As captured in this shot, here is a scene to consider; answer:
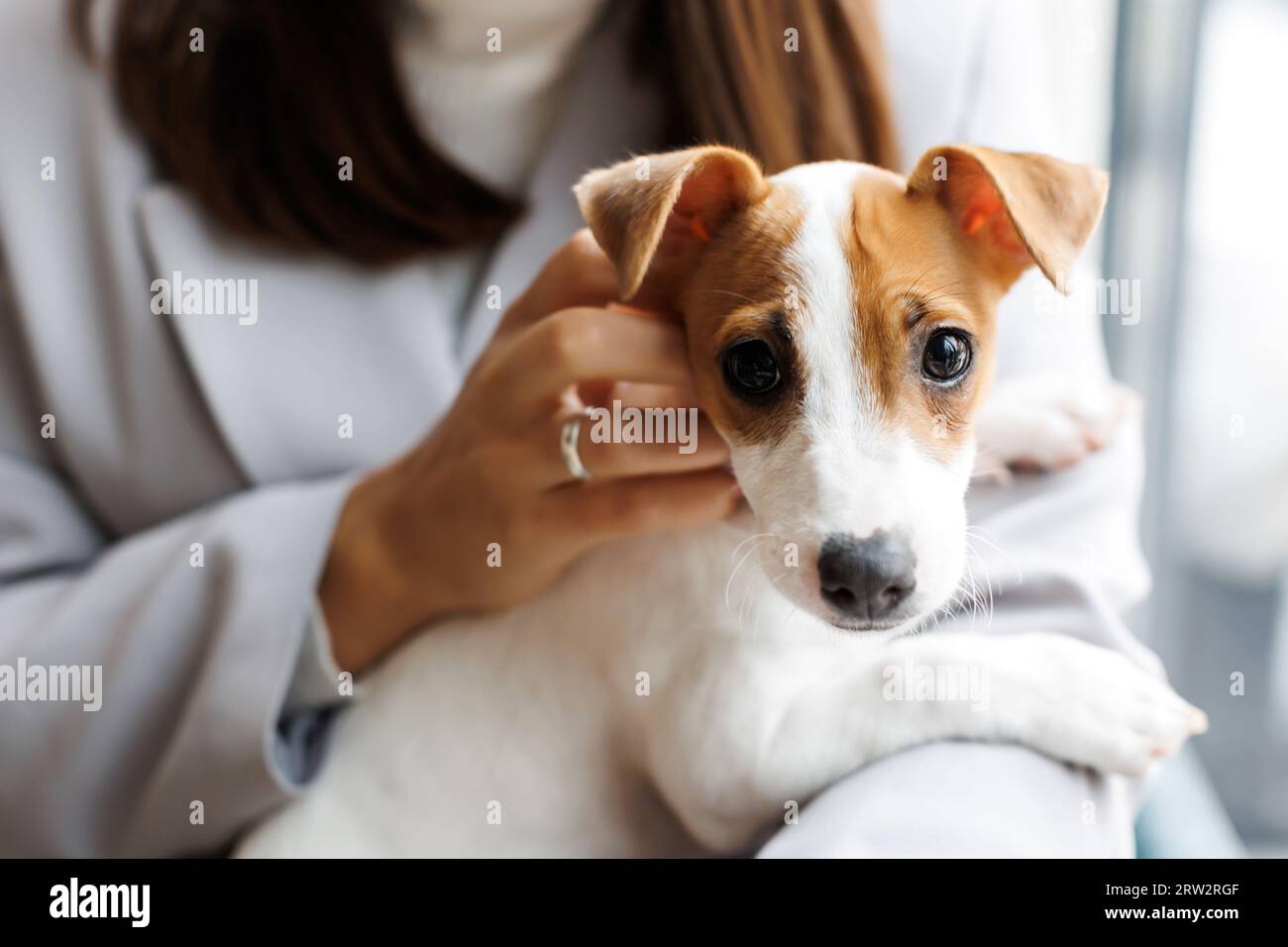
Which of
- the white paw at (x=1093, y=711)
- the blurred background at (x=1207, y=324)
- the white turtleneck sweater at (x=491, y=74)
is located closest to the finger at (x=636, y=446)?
the white paw at (x=1093, y=711)

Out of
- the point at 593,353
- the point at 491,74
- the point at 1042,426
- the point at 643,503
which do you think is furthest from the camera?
the point at 491,74

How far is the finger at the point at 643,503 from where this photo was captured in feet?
3.75

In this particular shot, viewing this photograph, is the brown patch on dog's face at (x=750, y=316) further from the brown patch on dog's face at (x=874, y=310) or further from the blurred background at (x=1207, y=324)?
the blurred background at (x=1207, y=324)

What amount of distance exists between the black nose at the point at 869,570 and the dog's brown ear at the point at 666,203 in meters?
0.28

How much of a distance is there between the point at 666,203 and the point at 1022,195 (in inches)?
10.9

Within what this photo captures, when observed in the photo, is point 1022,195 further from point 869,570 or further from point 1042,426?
point 1042,426

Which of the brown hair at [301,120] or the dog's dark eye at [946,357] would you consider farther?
the brown hair at [301,120]

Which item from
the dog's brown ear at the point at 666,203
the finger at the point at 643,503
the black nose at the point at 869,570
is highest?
the dog's brown ear at the point at 666,203

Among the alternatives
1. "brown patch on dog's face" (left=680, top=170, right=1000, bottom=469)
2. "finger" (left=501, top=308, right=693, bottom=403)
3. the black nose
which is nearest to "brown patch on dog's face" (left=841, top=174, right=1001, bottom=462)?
"brown patch on dog's face" (left=680, top=170, right=1000, bottom=469)

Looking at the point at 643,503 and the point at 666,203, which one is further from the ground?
the point at 666,203

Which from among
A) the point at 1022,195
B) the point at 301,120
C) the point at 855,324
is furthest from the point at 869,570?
the point at 301,120

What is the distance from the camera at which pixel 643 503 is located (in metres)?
1.17
